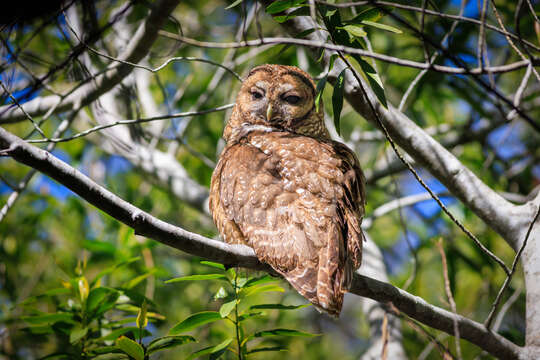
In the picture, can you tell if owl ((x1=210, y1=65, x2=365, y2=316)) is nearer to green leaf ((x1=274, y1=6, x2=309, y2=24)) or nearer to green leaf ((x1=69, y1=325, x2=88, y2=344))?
green leaf ((x1=274, y1=6, x2=309, y2=24))

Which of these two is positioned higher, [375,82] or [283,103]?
[283,103]

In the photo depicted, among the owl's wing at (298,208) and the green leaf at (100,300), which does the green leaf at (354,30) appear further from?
the green leaf at (100,300)

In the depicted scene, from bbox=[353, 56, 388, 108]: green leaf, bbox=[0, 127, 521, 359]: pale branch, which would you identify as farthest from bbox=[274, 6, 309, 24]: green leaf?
bbox=[0, 127, 521, 359]: pale branch

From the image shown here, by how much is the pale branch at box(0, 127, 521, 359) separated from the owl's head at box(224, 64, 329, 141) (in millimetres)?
1307

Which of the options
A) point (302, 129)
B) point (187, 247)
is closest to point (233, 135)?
point (302, 129)

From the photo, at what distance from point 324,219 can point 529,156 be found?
331 cm

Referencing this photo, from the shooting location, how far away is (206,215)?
4223 mm

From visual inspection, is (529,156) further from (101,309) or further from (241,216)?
(101,309)

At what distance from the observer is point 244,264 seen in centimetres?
199

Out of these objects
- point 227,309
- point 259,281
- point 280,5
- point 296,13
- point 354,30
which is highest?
point 296,13

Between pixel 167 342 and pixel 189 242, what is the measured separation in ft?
2.86

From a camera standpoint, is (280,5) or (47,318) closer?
(280,5)

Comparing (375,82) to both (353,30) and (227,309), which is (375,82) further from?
(227,309)

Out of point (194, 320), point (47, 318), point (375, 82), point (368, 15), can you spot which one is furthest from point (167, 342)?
point (368, 15)
